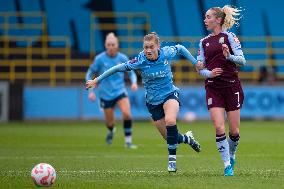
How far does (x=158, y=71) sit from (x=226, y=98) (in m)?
1.49

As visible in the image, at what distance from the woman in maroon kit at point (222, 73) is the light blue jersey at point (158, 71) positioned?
91 cm

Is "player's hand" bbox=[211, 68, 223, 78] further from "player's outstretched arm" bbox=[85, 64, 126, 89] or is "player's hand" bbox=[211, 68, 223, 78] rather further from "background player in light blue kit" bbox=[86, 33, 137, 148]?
"background player in light blue kit" bbox=[86, 33, 137, 148]

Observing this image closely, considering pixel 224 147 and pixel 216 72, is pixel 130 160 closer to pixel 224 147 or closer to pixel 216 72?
pixel 224 147

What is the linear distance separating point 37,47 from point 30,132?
36.8ft

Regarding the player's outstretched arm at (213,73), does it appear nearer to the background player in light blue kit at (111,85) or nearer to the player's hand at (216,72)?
the player's hand at (216,72)

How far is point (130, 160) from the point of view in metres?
17.6

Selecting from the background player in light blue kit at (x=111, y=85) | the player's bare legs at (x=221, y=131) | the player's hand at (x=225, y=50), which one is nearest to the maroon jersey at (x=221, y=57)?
the player's hand at (x=225, y=50)

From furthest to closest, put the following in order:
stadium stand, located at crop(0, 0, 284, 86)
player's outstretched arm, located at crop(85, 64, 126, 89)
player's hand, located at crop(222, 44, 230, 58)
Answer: stadium stand, located at crop(0, 0, 284, 86)
player's outstretched arm, located at crop(85, 64, 126, 89)
player's hand, located at crop(222, 44, 230, 58)

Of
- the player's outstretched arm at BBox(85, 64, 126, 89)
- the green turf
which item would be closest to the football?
the green turf

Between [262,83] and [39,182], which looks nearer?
[39,182]

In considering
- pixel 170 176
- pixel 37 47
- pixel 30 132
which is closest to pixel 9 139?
pixel 30 132

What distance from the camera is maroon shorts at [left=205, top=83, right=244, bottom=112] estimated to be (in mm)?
14289

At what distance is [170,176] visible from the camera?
14.0 metres

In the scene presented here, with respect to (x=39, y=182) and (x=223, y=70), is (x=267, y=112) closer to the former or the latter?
(x=223, y=70)
